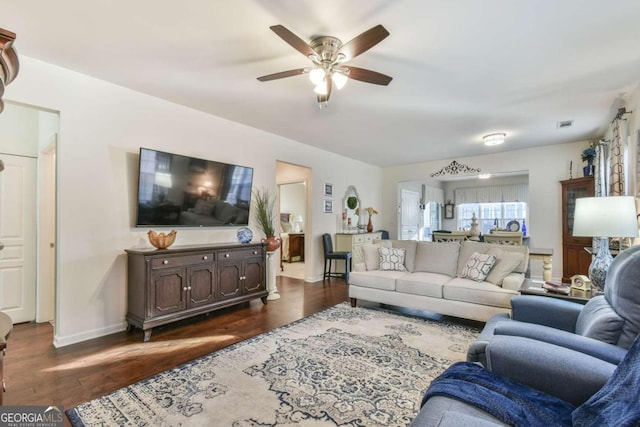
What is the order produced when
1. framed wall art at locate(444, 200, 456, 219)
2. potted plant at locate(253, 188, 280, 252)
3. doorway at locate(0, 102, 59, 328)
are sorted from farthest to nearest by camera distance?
framed wall art at locate(444, 200, 456, 219)
potted plant at locate(253, 188, 280, 252)
doorway at locate(0, 102, 59, 328)

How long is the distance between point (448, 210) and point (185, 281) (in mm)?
9174

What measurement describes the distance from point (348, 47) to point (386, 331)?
2.73 metres

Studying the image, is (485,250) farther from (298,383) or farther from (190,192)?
(190,192)

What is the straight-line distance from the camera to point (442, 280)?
145 inches

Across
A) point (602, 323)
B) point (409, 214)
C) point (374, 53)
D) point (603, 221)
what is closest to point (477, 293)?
point (603, 221)

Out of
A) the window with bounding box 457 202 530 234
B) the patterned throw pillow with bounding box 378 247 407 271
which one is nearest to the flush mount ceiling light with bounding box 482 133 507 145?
the patterned throw pillow with bounding box 378 247 407 271

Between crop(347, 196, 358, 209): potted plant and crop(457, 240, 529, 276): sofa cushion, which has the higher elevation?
crop(347, 196, 358, 209): potted plant

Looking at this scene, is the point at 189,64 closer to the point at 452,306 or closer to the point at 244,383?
the point at 244,383

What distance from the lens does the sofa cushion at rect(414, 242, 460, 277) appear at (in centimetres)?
402

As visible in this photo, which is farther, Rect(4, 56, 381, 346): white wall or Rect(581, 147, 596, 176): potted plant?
Rect(581, 147, 596, 176): potted plant

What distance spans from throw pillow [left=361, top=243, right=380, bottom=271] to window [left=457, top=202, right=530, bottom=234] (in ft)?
22.1

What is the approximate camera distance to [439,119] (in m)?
4.31

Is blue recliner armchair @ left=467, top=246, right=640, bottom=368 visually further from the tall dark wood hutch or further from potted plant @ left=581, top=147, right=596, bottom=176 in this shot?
potted plant @ left=581, top=147, right=596, bottom=176

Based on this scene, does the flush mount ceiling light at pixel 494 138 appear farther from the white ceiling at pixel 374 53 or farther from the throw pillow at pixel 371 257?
the throw pillow at pixel 371 257
